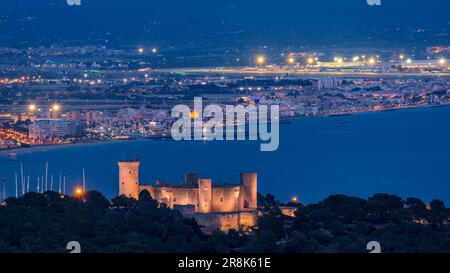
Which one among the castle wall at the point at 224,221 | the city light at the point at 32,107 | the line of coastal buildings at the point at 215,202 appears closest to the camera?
the castle wall at the point at 224,221

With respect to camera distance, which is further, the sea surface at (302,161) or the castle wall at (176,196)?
the sea surface at (302,161)

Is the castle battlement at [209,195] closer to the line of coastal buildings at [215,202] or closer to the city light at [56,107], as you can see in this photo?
the line of coastal buildings at [215,202]

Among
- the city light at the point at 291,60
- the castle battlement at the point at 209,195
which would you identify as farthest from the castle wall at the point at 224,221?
the city light at the point at 291,60

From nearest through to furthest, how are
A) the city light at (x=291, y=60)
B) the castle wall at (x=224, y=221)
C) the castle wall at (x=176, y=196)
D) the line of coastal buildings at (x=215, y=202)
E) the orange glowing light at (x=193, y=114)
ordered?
the castle wall at (x=224, y=221) < the line of coastal buildings at (x=215, y=202) < the castle wall at (x=176, y=196) < the orange glowing light at (x=193, y=114) < the city light at (x=291, y=60)

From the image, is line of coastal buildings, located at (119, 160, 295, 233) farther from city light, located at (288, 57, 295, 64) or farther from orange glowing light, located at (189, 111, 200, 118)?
city light, located at (288, 57, 295, 64)
